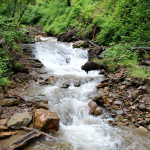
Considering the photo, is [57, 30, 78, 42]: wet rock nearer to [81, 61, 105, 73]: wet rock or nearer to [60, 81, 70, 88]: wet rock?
[81, 61, 105, 73]: wet rock

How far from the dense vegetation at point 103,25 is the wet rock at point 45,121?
229 centimetres

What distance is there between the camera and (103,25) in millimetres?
12102

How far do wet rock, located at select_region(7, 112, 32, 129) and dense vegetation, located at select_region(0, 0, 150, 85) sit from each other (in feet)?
6.17

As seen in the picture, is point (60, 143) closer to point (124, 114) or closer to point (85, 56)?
point (124, 114)

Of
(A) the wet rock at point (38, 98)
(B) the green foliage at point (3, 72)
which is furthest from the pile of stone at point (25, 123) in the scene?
(B) the green foliage at point (3, 72)

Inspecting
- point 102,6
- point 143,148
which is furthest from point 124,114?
point 102,6

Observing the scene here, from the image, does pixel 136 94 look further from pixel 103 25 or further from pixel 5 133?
pixel 103 25

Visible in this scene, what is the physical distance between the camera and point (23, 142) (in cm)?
321

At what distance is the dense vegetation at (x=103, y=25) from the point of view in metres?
6.75

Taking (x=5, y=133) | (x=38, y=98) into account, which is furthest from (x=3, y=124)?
(x=38, y=98)

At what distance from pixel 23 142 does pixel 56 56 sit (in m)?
9.61

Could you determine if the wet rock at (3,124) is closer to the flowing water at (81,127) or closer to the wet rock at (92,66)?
the flowing water at (81,127)

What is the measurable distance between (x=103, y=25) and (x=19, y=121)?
10779 mm

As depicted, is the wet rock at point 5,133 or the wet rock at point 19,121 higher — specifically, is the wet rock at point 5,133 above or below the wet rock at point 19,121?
below
